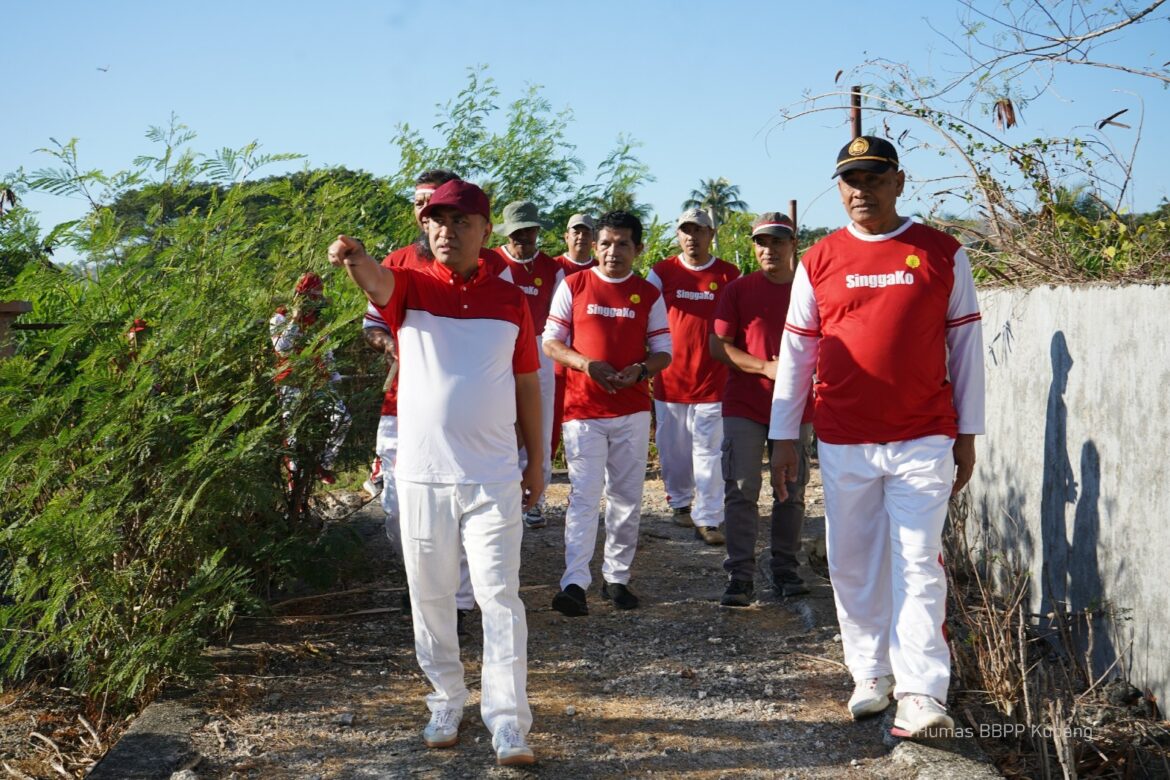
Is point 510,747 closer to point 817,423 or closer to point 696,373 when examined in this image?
point 817,423

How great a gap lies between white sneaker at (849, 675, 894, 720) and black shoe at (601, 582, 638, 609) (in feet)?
6.59

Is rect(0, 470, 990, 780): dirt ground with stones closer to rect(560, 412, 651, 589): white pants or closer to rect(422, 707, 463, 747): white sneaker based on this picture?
rect(422, 707, 463, 747): white sneaker

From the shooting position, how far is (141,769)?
14.0 ft

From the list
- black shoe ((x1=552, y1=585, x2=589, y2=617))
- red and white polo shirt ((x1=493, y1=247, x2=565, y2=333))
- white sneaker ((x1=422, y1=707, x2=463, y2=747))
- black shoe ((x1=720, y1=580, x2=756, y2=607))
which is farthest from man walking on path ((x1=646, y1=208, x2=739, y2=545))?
white sneaker ((x1=422, y1=707, x2=463, y2=747))

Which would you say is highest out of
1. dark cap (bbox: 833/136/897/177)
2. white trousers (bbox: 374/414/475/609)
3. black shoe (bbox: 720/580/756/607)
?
dark cap (bbox: 833/136/897/177)

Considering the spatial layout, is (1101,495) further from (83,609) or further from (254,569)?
(83,609)

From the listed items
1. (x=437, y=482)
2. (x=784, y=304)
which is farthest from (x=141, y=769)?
(x=784, y=304)

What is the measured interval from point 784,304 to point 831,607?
1776 mm

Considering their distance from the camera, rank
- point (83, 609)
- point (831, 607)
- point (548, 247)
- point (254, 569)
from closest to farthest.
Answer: point (83, 609) → point (254, 569) → point (831, 607) → point (548, 247)

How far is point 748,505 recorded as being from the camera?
6.61 metres

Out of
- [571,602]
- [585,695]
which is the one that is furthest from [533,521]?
[585,695]

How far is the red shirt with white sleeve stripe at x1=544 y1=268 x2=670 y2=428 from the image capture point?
6711 millimetres

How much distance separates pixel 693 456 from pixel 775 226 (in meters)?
2.39

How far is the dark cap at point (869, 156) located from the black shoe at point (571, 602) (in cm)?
291
